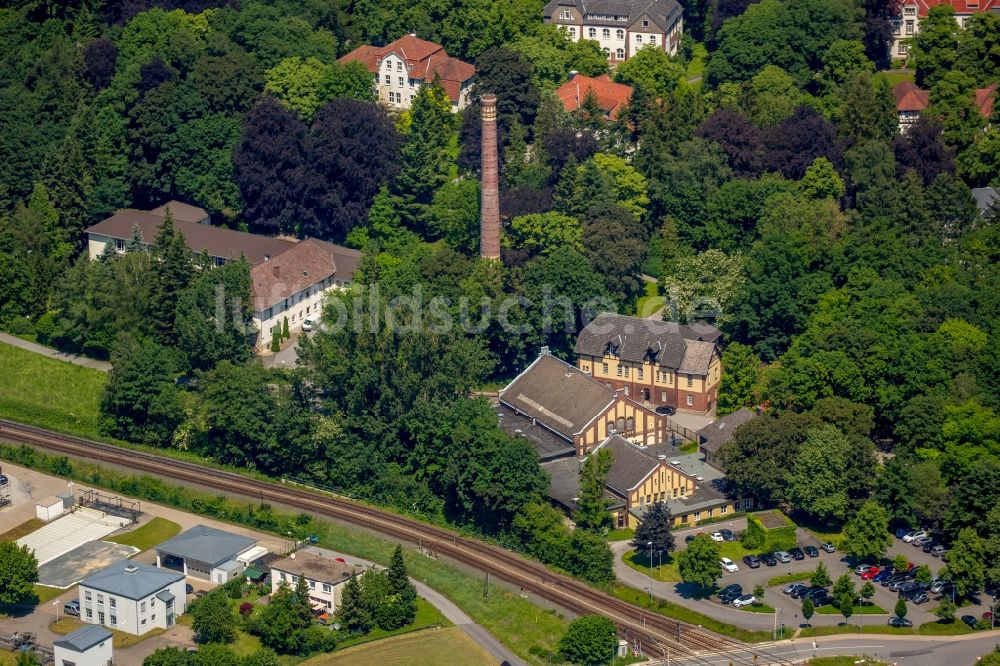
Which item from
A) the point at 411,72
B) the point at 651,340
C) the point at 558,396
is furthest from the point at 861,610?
the point at 411,72

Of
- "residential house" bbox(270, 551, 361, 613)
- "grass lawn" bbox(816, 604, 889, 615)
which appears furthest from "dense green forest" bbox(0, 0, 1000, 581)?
"residential house" bbox(270, 551, 361, 613)

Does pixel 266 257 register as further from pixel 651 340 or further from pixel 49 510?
pixel 651 340

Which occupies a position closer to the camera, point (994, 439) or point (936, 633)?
point (936, 633)

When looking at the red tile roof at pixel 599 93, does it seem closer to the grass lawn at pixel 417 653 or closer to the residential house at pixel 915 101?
the residential house at pixel 915 101

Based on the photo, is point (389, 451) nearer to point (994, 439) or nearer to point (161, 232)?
point (161, 232)

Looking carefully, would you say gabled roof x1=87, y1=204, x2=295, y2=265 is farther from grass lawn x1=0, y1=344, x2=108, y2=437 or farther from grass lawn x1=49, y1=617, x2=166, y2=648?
grass lawn x1=49, y1=617, x2=166, y2=648

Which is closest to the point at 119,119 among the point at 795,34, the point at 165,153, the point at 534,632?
the point at 165,153

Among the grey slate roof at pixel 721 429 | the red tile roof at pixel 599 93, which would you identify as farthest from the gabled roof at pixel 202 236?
the grey slate roof at pixel 721 429
